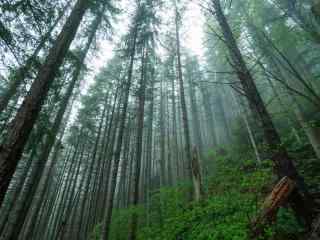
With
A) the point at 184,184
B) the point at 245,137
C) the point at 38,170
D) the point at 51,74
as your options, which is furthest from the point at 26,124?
the point at 245,137

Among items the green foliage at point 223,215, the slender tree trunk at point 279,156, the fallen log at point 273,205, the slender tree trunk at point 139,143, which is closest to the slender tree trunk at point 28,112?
the slender tree trunk at point 279,156

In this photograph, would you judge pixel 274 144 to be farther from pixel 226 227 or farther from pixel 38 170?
pixel 38 170

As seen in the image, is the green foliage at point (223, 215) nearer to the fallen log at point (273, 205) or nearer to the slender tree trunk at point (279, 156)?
the fallen log at point (273, 205)

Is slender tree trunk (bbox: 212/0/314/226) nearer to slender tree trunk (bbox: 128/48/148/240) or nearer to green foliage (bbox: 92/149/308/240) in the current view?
green foliage (bbox: 92/149/308/240)

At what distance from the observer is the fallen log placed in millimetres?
3850

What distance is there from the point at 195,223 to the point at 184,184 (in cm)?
566

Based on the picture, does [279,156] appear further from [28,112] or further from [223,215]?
[28,112]

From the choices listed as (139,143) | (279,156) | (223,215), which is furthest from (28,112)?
(139,143)

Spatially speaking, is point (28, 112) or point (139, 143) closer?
point (28, 112)

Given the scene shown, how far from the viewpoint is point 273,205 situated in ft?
13.4

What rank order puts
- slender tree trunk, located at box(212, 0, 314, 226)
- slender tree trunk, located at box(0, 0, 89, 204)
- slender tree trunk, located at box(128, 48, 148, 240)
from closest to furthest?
slender tree trunk, located at box(212, 0, 314, 226) → slender tree trunk, located at box(0, 0, 89, 204) → slender tree trunk, located at box(128, 48, 148, 240)

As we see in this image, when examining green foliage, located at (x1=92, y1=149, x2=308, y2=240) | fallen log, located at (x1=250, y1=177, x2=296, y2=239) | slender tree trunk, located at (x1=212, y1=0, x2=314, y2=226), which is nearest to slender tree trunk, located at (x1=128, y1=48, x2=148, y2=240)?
green foliage, located at (x1=92, y1=149, x2=308, y2=240)

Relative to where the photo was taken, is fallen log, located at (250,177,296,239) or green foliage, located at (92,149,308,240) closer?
fallen log, located at (250,177,296,239)

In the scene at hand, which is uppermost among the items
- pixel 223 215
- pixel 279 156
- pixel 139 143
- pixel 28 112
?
pixel 139 143
